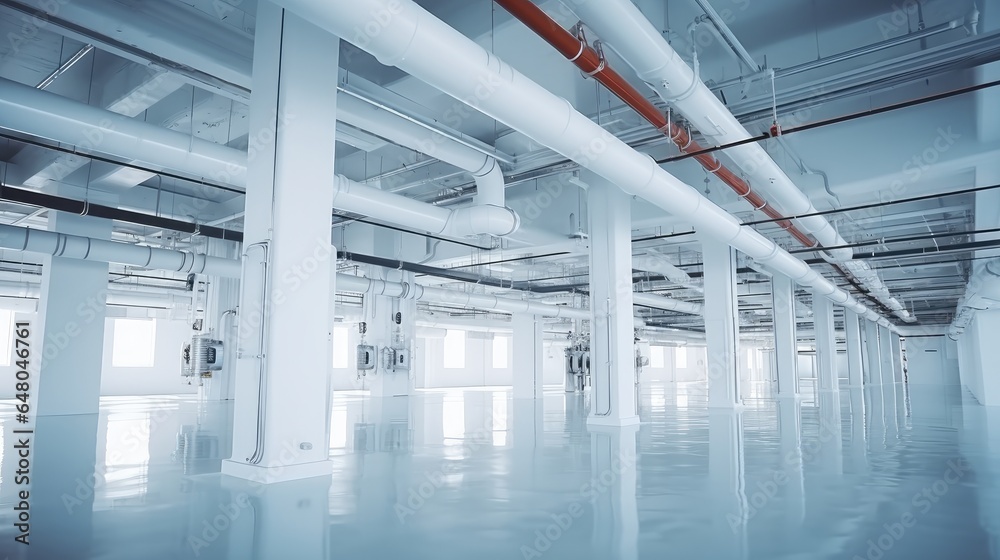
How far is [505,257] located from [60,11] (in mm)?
12774

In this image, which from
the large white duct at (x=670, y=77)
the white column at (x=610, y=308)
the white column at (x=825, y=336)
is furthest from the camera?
the white column at (x=825, y=336)

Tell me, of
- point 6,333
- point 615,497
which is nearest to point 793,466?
point 615,497

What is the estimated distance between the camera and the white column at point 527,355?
22.3 m

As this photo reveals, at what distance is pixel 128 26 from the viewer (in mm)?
5621

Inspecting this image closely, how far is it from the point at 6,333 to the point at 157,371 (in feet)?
17.0

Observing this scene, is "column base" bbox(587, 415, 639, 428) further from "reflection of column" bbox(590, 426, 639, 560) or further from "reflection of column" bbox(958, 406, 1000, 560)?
"reflection of column" bbox(958, 406, 1000, 560)

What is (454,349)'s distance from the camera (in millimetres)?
33969

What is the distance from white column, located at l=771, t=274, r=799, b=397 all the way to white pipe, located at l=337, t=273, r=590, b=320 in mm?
6772

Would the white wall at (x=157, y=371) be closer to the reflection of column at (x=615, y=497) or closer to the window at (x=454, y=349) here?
the window at (x=454, y=349)

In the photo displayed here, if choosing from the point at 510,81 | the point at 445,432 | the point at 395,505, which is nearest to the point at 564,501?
the point at 395,505

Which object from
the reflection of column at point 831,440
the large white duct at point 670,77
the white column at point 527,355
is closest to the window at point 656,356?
the white column at point 527,355

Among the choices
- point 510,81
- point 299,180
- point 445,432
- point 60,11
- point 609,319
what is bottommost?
point 445,432

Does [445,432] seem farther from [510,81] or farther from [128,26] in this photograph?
[128,26]

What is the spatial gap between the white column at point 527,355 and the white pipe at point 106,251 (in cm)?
1154
